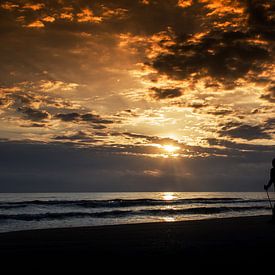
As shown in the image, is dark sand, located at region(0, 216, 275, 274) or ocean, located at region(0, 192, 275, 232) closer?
dark sand, located at region(0, 216, 275, 274)

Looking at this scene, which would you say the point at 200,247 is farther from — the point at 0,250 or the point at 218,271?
the point at 0,250

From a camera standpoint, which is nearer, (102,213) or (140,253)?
(140,253)

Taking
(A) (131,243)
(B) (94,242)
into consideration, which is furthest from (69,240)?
(A) (131,243)

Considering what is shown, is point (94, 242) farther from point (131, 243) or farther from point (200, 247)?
point (200, 247)

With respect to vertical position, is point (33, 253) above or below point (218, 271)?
above

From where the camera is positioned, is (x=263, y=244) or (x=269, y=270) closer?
(x=269, y=270)

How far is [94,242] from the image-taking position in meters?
9.82

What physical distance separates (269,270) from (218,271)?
2.49 ft

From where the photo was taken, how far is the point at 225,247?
829cm

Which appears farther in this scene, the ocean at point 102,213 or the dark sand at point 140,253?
the ocean at point 102,213

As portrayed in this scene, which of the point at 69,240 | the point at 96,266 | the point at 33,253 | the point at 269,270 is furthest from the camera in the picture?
the point at 69,240

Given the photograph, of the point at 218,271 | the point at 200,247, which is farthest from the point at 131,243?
the point at 218,271

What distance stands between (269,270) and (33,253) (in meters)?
4.82

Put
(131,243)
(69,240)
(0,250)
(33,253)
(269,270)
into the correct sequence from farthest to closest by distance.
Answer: (69,240)
(131,243)
(0,250)
(33,253)
(269,270)
